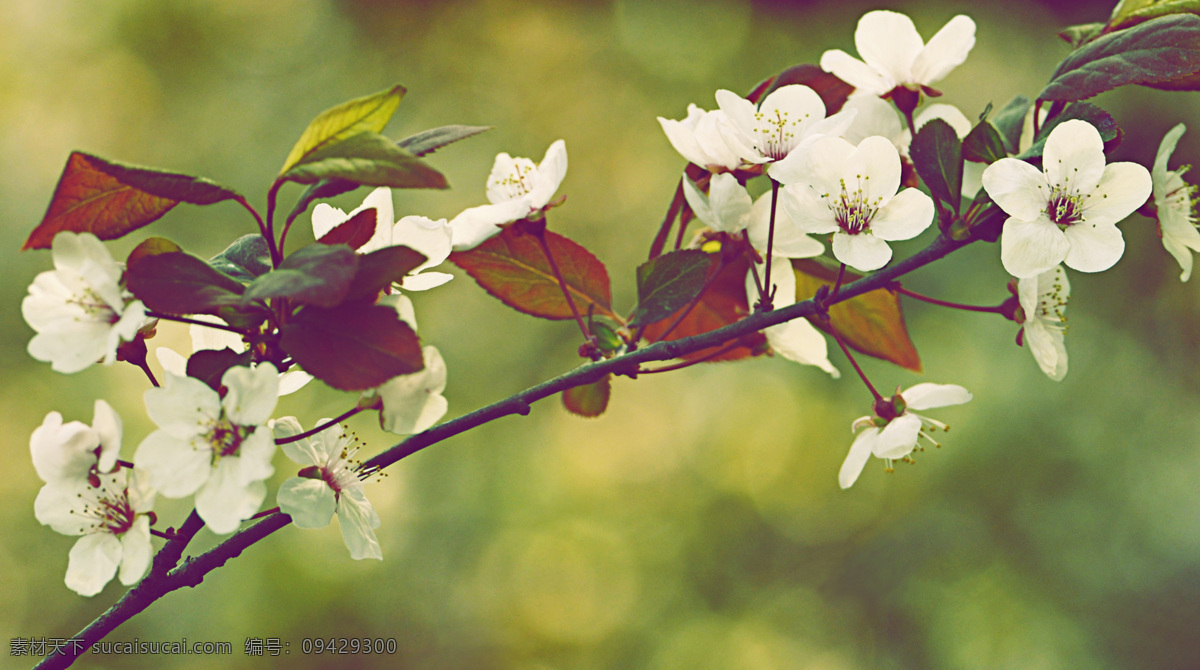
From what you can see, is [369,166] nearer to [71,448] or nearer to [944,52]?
[71,448]

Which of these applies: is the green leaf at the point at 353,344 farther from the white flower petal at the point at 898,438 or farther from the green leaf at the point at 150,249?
the white flower petal at the point at 898,438

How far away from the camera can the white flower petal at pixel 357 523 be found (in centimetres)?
40

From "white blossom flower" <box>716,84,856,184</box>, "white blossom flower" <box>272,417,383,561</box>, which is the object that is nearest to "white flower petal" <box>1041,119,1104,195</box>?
"white blossom flower" <box>716,84,856,184</box>

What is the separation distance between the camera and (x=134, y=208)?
14.9 inches

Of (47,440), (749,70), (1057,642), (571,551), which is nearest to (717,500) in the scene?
(571,551)

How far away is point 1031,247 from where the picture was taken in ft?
1.38

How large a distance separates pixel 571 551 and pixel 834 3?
207 cm

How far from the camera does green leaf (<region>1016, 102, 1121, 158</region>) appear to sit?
0.44 metres

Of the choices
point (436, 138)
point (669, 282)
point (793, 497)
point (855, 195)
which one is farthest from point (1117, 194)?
point (793, 497)

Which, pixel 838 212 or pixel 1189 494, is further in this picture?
pixel 1189 494

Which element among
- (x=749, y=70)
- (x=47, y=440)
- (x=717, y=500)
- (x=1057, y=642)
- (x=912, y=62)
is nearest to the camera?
(x=47, y=440)

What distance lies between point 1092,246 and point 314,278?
1.25ft

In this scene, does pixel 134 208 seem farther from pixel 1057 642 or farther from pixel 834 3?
pixel 834 3

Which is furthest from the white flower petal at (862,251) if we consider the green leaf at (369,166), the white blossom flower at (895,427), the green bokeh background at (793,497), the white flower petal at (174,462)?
the green bokeh background at (793,497)
